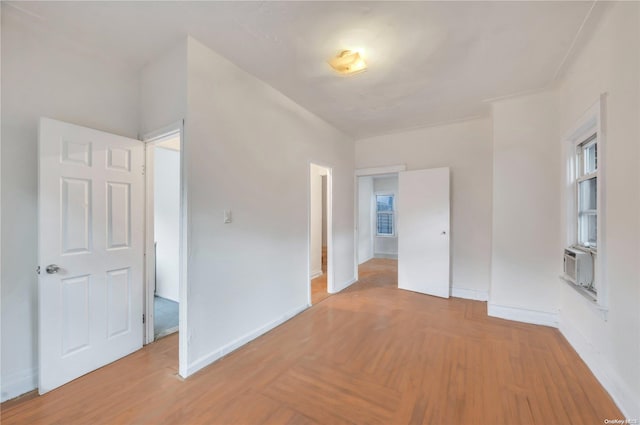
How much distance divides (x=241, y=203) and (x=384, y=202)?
5461 mm

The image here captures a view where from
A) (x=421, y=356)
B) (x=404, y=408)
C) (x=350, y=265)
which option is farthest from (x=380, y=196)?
(x=404, y=408)

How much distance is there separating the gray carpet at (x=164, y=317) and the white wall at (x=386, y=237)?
5212mm

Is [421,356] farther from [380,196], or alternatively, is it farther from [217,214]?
[380,196]

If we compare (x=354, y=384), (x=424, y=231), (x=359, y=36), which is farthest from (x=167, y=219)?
(x=424, y=231)

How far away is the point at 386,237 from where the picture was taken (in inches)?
281

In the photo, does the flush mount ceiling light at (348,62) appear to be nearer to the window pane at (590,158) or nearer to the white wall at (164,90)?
the white wall at (164,90)

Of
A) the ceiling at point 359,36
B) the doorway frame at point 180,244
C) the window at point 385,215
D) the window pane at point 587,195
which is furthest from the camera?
the window at point 385,215

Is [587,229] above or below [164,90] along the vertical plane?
below

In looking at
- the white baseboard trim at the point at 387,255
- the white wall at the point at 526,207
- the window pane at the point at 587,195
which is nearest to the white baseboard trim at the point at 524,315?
the white wall at the point at 526,207

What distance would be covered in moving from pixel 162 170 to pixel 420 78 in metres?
3.58

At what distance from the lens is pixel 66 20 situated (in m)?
1.88

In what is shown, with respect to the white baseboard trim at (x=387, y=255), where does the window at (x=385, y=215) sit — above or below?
above

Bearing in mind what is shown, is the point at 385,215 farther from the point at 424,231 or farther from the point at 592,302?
the point at 592,302

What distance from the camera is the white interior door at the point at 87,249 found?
1.87 m
